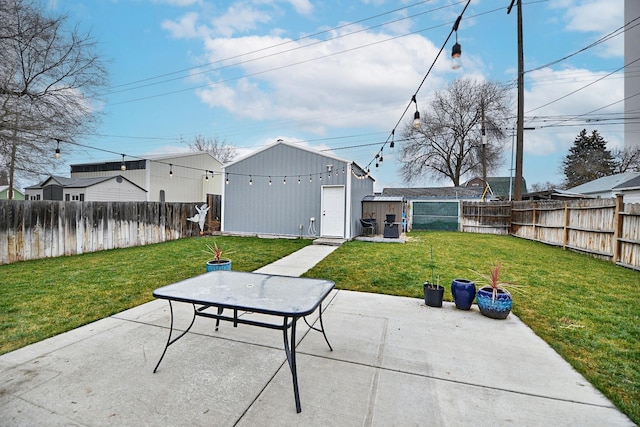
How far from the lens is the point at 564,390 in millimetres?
1889

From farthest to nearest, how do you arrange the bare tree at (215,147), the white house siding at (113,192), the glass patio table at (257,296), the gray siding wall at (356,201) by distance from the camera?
1. the bare tree at (215,147)
2. the white house siding at (113,192)
3. the gray siding wall at (356,201)
4. the glass patio table at (257,296)

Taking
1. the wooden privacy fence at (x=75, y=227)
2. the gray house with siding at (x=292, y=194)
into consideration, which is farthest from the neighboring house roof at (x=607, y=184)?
the wooden privacy fence at (x=75, y=227)

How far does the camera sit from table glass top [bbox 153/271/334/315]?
182 cm

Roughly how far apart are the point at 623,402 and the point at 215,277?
10.2 ft

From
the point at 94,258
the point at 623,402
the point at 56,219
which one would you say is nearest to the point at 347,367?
the point at 623,402

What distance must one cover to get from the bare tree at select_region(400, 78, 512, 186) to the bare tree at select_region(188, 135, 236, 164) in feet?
55.3

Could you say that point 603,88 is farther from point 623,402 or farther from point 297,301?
point 297,301

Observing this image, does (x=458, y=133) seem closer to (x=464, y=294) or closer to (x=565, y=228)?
(x=565, y=228)

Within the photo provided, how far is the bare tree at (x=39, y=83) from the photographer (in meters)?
8.41

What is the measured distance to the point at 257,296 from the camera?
6.86 ft

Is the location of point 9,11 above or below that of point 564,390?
above

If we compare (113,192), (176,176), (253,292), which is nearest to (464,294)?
(253,292)

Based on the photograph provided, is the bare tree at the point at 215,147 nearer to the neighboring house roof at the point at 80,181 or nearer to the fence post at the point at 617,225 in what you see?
the neighboring house roof at the point at 80,181

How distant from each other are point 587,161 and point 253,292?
3584cm
